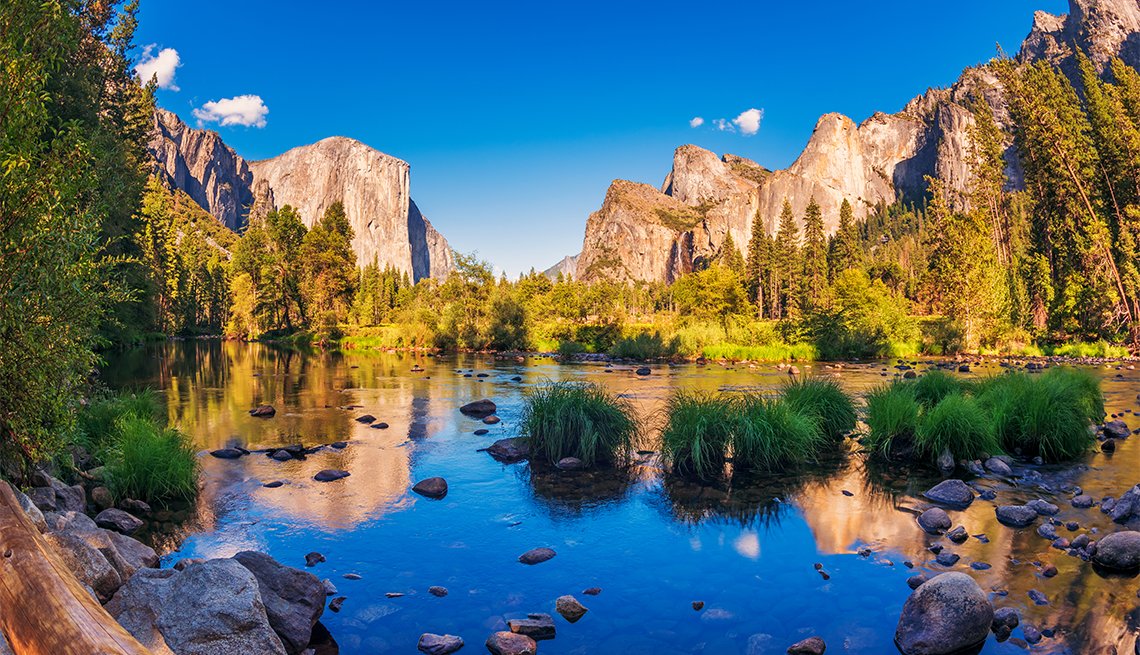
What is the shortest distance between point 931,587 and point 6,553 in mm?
8617

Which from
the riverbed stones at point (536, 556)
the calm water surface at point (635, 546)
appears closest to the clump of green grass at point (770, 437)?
the calm water surface at point (635, 546)

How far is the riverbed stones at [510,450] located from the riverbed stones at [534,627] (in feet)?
27.7

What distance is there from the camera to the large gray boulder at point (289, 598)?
714 cm

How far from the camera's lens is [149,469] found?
12523mm

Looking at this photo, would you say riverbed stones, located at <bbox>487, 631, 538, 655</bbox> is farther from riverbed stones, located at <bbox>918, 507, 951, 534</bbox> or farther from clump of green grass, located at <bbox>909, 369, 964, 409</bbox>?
clump of green grass, located at <bbox>909, 369, 964, 409</bbox>

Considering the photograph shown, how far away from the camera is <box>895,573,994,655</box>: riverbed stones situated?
23.5ft

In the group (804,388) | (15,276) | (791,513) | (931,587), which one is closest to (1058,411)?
(804,388)

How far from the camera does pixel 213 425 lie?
69.9ft

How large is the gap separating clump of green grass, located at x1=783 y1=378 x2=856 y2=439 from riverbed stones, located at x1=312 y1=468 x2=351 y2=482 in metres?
11.1

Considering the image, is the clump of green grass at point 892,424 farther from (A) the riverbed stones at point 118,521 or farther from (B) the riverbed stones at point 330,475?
(A) the riverbed stones at point 118,521

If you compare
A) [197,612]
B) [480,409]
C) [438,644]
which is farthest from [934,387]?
[197,612]

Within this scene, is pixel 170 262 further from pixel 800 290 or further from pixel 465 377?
pixel 800 290

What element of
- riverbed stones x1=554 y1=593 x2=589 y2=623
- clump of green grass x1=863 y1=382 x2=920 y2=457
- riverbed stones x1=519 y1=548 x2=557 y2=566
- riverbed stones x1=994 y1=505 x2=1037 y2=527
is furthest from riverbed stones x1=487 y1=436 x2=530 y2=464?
riverbed stones x1=994 y1=505 x2=1037 y2=527

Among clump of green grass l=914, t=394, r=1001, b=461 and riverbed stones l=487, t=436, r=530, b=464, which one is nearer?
clump of green grass l=914, t=394, r=1001, b=461
